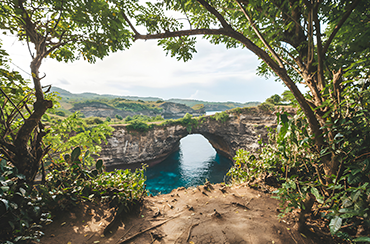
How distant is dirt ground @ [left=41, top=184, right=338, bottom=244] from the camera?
1755 mm

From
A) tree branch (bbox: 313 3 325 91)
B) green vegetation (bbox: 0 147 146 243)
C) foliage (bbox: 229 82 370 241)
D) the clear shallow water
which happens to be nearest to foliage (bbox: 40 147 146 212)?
green vegetation (bbox: 0 147 146 243)

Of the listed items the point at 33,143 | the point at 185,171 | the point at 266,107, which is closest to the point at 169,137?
the point at 185,171

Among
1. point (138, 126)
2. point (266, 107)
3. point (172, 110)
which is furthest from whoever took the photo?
point (172, 110)

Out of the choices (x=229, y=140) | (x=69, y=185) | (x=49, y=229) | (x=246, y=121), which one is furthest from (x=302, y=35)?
(x=229, y=140)

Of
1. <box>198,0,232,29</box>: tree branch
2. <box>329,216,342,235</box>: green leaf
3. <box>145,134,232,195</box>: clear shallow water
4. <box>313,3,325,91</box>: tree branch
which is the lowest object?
<box>145,134,232,195</box>: clear shallow water

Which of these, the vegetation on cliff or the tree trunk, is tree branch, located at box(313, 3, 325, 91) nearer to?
the vegetation on cliff

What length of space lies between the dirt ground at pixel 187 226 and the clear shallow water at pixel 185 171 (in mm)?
11251

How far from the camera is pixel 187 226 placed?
2.12m

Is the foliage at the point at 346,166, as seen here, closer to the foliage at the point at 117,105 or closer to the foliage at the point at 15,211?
the foliage at the point at 15,211

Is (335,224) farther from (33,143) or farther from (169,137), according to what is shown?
(169,137)

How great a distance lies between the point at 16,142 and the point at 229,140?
20.3 meters

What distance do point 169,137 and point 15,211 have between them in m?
17.6

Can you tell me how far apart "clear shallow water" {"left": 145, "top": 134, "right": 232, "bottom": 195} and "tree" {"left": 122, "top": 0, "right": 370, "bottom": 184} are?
12.4m

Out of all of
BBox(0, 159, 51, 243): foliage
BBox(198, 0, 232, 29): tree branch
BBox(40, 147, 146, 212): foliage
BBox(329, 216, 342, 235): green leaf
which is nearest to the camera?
BBox(329, 216, 342, 235): green leaf
